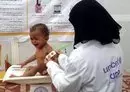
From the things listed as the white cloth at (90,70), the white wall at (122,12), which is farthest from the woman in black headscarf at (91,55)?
the white wall at (122,12)

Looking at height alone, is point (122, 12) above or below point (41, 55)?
above

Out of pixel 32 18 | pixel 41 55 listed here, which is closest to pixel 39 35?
pixel 41 55

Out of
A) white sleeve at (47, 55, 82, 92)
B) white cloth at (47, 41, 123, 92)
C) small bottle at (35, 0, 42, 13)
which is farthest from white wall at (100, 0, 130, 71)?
white sleeve at (47, 55, 82, 92)

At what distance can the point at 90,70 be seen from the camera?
1119mm

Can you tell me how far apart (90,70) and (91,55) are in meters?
0.06

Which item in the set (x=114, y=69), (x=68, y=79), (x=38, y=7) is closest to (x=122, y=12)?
(x=38, y=7)

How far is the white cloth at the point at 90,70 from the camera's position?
3.64 feet

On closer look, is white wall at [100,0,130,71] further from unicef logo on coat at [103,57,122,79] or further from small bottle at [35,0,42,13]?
unicef logo on coat at [103,57,122,79]

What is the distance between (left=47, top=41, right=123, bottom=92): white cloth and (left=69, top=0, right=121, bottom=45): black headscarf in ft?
0.15

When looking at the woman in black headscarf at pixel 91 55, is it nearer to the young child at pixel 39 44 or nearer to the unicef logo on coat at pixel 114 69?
the unicef logo on coat at pixel 114 69

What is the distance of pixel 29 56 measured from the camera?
190 centimetres

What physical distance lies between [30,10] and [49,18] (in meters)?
0.13

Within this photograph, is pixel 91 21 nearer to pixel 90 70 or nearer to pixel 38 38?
pixel 90 70

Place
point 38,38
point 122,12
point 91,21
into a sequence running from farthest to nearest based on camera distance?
point 122,12, point 38,38, point 91,21
